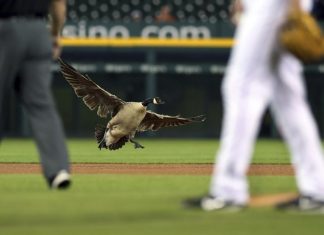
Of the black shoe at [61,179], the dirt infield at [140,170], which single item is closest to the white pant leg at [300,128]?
the black shoe at [61,179]

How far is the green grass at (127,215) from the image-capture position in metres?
4.58

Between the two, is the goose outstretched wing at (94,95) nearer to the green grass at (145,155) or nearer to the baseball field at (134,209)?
the green grass at (145,155)

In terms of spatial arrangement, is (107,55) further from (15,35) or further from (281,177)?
(15,35)

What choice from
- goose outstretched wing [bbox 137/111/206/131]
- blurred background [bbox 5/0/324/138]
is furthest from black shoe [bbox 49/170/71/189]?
blurred background [bbox 5/0/324/138]

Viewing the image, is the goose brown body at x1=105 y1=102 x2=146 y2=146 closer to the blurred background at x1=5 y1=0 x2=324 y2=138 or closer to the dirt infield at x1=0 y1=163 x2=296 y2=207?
the dirt infield at x1=0 y1=163 x2=296 y2=207

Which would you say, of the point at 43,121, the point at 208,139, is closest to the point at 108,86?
the point at 208,139

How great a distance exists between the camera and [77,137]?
78.3ft

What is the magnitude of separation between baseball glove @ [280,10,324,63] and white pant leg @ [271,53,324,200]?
143mm

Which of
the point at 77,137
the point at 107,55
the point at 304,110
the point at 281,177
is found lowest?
the point at 77,137

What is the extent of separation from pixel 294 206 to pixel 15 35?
196cm

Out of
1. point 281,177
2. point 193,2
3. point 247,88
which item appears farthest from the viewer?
point 193,2

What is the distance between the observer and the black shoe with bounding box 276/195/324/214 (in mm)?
5277

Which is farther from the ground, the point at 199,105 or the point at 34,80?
the point at 34,80

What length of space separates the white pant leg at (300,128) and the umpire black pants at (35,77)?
63.6 inches
